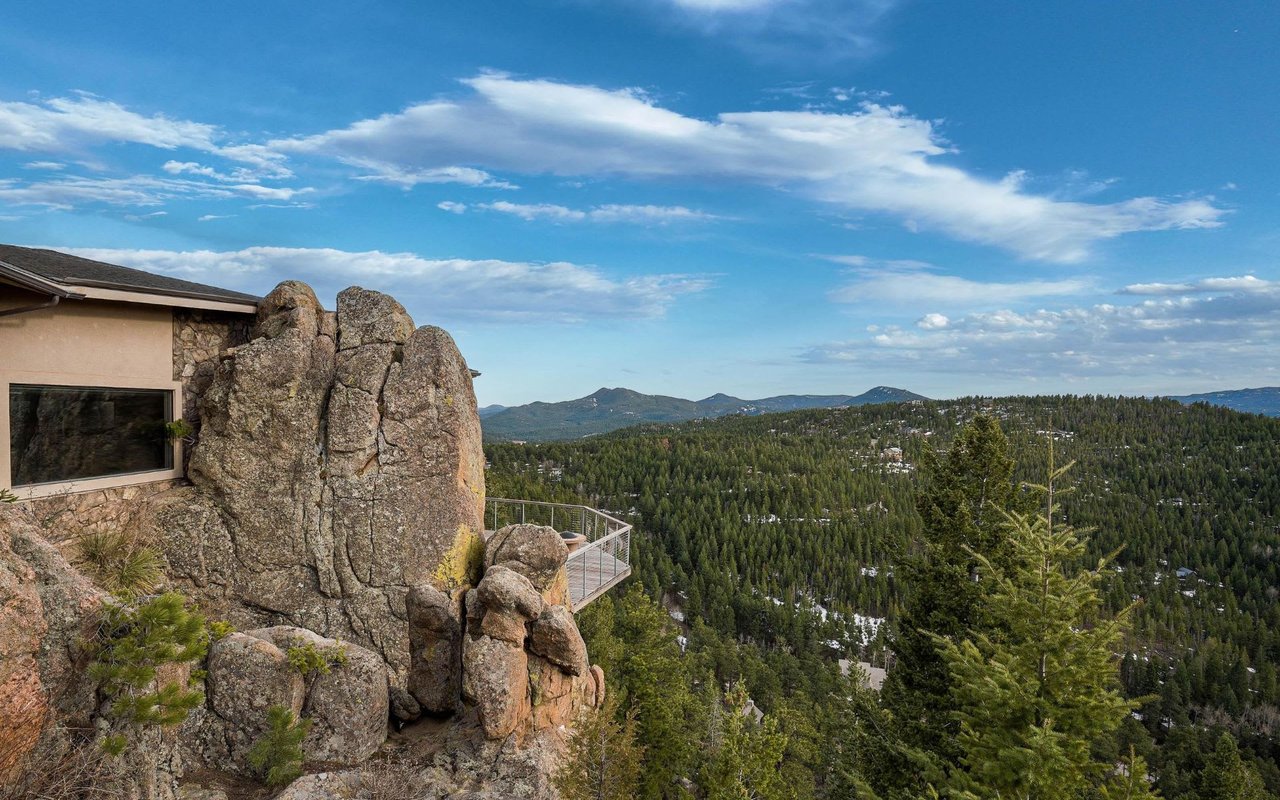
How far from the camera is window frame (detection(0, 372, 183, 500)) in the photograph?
34.8 feet

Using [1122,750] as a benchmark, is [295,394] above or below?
above

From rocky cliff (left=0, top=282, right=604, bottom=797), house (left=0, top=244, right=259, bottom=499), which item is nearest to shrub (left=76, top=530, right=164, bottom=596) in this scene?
rocky cliff (left=0, top=282, right=604, bottom=797)

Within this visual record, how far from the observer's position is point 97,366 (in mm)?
11820

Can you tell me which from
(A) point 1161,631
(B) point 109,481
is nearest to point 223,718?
(B) point 109,481

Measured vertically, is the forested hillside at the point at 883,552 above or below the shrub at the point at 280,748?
below

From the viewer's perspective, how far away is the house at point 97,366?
422 inches

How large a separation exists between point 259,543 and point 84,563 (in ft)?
8.16

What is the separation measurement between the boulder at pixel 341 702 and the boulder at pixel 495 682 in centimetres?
145

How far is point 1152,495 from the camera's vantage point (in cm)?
14400

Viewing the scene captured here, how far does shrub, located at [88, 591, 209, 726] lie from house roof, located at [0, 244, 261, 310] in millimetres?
4949

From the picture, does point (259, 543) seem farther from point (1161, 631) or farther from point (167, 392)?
point (1161, 631)

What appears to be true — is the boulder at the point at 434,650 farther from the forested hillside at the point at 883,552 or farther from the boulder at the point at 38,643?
the forested hillside at the point at 883,552

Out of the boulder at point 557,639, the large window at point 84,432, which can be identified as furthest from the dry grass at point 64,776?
the boulder at point 557,639

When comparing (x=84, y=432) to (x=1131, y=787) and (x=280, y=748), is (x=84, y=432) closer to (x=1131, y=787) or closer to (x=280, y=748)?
(x=280, y=748)
